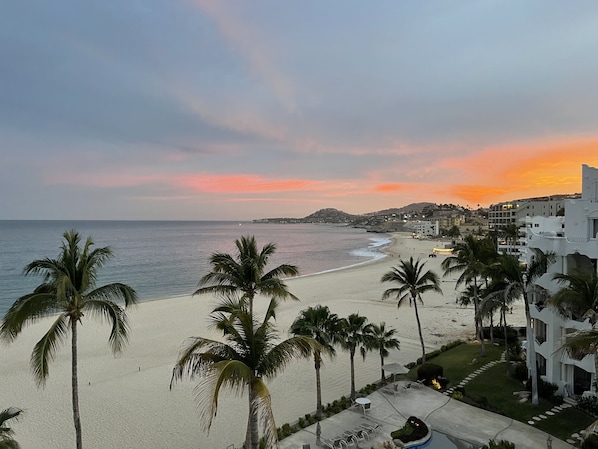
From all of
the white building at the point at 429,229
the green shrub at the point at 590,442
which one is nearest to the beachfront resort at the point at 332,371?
the green shrub at the point at 590,442

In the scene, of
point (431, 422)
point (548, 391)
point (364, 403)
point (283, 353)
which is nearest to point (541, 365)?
point (548, 391)

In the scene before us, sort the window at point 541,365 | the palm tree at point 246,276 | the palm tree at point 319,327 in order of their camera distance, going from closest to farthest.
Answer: the palm tree at point 319,327
the palm tree at point 246,276
the window at point 541,365

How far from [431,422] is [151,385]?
13366 millimetres

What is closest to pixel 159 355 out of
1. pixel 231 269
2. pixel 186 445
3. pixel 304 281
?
pixel 186 445

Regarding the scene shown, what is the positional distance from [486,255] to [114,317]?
65.1 ft

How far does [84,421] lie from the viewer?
1627cm

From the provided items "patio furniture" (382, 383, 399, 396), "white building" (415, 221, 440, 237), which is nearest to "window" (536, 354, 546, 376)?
"patio furniture" (382, 383, 399, 396)

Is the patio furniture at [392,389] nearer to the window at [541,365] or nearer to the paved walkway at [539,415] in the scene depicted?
the paved walkway at [539,415]

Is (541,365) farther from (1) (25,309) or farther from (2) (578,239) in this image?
(1) (25,309)

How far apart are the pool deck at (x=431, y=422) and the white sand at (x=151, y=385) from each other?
2.43 metres

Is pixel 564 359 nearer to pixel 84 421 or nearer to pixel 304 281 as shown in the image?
pixel 84 421

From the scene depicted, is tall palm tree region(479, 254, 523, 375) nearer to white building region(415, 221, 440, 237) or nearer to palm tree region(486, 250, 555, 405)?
palm tree region(486, 250, 555, 405)

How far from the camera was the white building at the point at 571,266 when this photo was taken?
1445 centimetres

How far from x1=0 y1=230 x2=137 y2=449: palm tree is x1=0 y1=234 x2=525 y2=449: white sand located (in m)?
6.31
